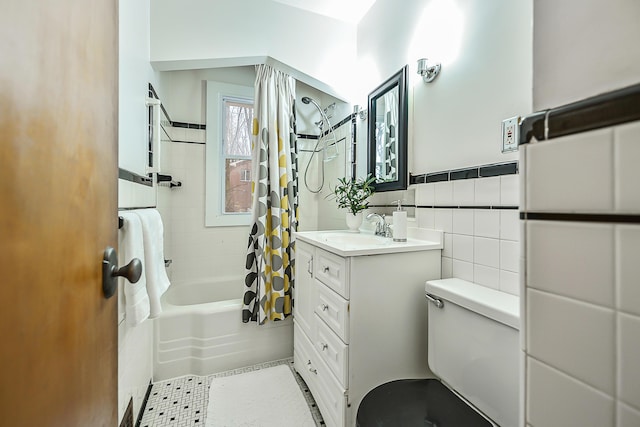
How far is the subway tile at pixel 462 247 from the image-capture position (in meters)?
1.19

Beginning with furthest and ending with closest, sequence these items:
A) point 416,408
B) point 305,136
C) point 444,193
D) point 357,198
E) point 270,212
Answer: point 305,136 < point 270,212 < point 357,198 < point 444,193 < point 416,408

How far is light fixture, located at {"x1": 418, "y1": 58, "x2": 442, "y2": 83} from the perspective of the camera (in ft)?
4.52

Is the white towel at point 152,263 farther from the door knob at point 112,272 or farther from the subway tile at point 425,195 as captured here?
the subway tile at point 425,195

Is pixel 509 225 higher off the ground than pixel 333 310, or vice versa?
pixel 509 225

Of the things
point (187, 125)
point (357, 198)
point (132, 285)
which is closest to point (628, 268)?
point (132, 285)

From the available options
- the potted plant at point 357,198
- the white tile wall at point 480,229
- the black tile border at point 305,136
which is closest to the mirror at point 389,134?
the potted plant at point 357,198

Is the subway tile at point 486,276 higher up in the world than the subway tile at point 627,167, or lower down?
lower down

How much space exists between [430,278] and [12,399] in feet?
4.37

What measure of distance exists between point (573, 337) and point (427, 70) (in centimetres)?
146

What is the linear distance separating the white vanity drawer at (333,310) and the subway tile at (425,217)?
62 cm

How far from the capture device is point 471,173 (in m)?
1.19

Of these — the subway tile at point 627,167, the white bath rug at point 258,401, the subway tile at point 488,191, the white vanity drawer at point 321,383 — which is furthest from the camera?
the white bath rug at point 258,401

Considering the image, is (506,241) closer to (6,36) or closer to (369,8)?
(6,36)

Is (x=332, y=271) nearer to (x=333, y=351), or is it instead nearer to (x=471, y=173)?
(x=333, y=351)
